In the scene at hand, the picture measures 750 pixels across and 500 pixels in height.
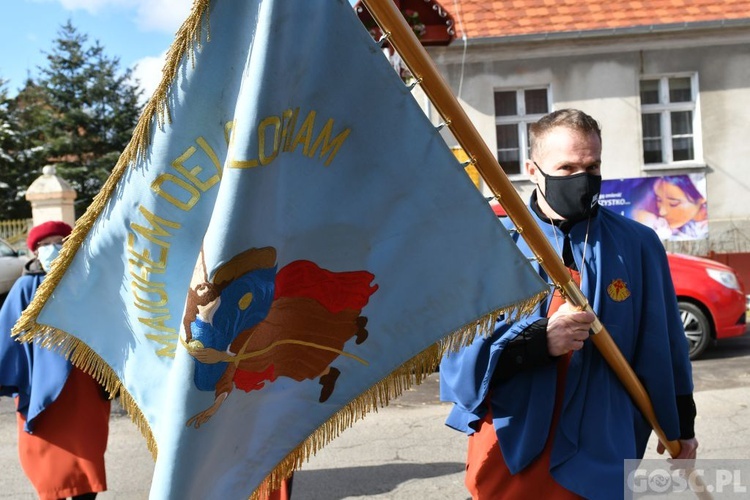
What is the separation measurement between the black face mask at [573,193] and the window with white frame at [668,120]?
539 inches

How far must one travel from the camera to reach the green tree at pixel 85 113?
32625 millimetres

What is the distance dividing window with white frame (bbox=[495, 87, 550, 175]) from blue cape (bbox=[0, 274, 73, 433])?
465 inches

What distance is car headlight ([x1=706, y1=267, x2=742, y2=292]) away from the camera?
8797mm

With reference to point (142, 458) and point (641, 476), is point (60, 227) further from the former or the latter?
point (641, 476)

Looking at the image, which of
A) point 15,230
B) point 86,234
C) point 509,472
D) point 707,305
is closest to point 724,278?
point 707,305

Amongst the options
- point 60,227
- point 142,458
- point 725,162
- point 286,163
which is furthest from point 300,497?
point 725,162

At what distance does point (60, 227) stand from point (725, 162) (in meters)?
13.5

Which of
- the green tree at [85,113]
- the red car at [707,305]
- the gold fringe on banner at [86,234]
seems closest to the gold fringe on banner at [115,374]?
the gold fringe on banner at [86,234]

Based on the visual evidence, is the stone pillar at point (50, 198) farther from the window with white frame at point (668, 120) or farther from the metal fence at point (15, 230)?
the window with white frame at point (668, 120)

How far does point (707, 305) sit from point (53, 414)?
7055mm

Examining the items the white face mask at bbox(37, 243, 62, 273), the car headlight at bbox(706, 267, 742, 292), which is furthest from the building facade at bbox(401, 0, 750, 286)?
the white face mask at bbox(37, 243, 62, 273)

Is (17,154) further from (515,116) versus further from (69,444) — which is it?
(69,444)

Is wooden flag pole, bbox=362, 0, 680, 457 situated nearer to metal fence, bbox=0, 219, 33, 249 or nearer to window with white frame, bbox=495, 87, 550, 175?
window with white frame, bbox=495, 87, 550, 175

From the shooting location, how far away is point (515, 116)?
15172mm
